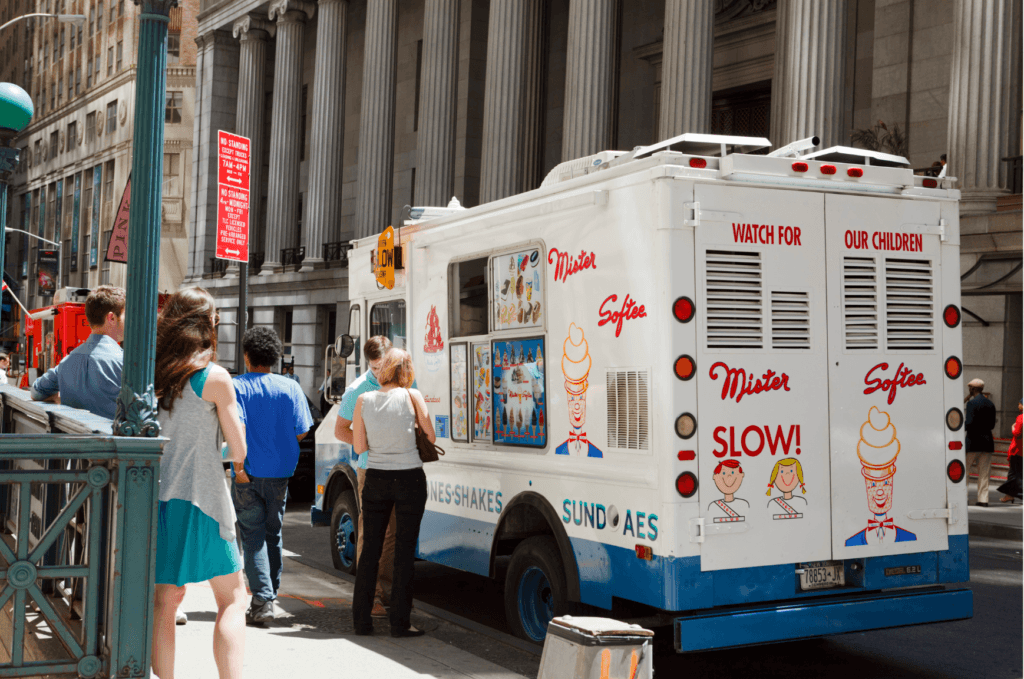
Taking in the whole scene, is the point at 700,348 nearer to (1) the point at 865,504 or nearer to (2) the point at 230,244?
(1) the point at 865,504

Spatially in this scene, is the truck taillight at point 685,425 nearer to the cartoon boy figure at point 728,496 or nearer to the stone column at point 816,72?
the cartoon boy figure at point 728,496

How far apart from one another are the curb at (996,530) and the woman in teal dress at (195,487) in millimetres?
10228

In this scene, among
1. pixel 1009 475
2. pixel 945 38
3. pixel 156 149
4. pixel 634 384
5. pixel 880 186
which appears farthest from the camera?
pixel 945 38

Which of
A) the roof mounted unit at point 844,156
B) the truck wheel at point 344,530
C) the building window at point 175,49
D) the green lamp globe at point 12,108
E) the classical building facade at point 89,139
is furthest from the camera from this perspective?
the building window at point 175,49

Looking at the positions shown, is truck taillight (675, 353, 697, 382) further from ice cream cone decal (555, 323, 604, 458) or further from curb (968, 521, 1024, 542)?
curb (968, 521, 1024, 542)

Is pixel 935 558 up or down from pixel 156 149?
down

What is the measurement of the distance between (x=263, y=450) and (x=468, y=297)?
5.80 feet

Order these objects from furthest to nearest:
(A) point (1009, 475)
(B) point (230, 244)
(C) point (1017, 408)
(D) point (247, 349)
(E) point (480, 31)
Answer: (E) point (480, 31) → (C) point (1017, 408) → (A) point (1009, 475) → (B) point (230, 244) → (D) point (247, 349)

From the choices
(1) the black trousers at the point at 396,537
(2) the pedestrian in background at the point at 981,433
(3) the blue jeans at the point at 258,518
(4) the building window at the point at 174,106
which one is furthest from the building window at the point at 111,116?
(1) the black trousers at the point at 396,537

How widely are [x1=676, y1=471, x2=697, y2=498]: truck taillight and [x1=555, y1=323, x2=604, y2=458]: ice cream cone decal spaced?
0.71 m

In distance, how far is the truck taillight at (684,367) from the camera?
5793mm

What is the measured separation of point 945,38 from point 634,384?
1706 cm

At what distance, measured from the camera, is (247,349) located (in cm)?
721

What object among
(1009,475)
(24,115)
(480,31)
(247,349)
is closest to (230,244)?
(247,349)
